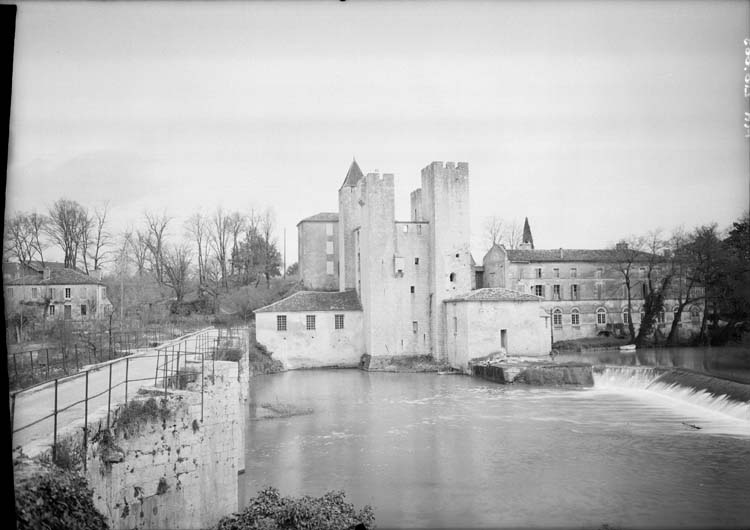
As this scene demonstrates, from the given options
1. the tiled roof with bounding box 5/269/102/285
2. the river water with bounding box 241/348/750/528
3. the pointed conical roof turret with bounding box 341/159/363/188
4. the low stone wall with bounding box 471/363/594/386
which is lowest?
the river water with bounding box 241/348/750/528

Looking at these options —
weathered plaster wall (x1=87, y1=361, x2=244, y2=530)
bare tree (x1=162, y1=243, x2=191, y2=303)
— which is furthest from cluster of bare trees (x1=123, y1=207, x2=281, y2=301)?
weathered plaster wall (x1=87, y1=361, x2=244, y2=530)

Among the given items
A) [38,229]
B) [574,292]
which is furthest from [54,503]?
[574,292]

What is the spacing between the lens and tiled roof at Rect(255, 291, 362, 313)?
25250mm

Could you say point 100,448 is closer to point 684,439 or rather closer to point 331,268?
point 684,439

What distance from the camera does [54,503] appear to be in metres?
4.11

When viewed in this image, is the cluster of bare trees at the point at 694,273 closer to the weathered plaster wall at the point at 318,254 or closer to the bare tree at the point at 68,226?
the weathered plaster wall at the point at 318,254

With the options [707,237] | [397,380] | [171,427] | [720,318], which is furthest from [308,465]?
[720,318]

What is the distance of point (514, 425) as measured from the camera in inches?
527

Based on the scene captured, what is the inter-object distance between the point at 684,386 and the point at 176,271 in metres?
23.3

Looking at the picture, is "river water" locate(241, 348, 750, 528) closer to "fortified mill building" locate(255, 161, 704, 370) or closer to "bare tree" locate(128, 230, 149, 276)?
"fortified mill building" locate(255, 161, 704, 370)

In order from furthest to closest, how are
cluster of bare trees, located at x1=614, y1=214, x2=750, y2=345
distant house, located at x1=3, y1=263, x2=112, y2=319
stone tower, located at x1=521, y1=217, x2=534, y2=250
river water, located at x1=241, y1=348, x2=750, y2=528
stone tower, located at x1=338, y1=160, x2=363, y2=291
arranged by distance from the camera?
stone tower, located at x1=521, y1=217, x2=534, y2=250
stone tower, located at x1=338, y1=160, x2=363, y2=291
cluster of bare trees, located at x1=614, y1=214, x2=750, y2=345
distant house, located at x1=3, y1=263, x2=112, y2=319
river water, located at x1=241, y1=348, x2=750, y2=528

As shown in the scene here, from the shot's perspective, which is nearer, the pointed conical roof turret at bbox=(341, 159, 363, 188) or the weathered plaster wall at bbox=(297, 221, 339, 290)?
the pointed conical roof turret at bbox=(341, 159, 363, 188)

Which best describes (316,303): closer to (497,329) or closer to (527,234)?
(497,329)

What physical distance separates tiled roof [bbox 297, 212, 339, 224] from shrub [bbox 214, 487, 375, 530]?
84.2ft
